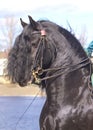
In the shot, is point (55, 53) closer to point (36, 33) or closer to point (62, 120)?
point (36, 33)

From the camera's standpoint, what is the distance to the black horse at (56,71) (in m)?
5.35

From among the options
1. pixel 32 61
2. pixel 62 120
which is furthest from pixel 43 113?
pixel 32 61

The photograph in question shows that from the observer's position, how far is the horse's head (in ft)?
17.6

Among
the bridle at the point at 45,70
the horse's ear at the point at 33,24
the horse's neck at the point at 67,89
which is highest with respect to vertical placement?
the horse's ear at the point at 33,24

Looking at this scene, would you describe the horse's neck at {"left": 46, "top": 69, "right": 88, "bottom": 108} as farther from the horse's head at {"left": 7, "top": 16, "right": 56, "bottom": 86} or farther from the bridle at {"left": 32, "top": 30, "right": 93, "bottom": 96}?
the horse's head at {"left": 7, "top": 16, "right": 56, "bottom": 86}

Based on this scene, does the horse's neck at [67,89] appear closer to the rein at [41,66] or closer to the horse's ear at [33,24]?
the rein at [41,66]

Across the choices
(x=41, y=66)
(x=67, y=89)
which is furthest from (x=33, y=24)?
(x=67, y=89)

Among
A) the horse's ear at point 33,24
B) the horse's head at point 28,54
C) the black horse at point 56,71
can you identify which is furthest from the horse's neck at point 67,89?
the horse's ear at point 33,24

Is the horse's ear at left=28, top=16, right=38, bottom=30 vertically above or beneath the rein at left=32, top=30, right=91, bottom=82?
above

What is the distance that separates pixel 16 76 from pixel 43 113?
19.6 inches

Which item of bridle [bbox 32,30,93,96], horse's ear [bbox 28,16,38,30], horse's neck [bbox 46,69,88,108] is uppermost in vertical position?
horse's ear [bbox 28,16,38,30]

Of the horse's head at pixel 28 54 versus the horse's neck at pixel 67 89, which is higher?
the horse's head at pixel 28 54

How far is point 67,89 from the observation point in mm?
5473

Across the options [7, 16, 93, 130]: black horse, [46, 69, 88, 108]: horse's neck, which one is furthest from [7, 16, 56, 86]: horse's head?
[46, 69, 88, 108]: horse's neck
